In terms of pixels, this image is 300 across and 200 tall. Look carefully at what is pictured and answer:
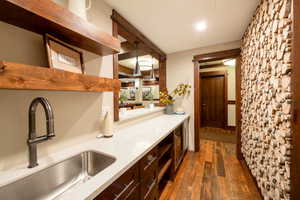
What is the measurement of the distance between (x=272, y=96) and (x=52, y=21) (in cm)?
180

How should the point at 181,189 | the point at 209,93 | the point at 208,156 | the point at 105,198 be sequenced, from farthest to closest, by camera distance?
the point at 209,93 < the point at 208,156 < the point at 181,189 < the point at 105,198

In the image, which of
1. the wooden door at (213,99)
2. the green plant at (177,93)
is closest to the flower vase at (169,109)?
the green plant at (177,93)

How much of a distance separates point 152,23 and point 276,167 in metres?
2.15

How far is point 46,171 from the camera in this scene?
2.65 feet

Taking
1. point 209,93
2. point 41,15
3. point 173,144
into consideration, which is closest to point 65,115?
point 41,15

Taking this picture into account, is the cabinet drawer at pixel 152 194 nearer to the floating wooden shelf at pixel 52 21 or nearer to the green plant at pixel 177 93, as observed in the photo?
the floating wooden shelf at pixel 52 21

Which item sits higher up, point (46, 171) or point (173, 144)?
point (46, 171)

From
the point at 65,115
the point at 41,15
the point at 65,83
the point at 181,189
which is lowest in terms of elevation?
the point at 181,189

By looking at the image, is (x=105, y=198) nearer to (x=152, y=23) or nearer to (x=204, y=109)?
(x=152, y=23)

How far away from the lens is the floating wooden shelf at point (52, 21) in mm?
633

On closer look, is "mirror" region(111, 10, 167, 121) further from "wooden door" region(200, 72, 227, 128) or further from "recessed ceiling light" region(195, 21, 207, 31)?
"wooden door" region(200, 72, 227, 128)

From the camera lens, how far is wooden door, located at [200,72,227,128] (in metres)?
4.57

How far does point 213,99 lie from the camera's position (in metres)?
4.79

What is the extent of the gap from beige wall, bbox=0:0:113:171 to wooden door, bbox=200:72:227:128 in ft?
14.8
